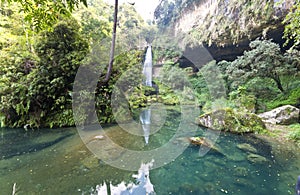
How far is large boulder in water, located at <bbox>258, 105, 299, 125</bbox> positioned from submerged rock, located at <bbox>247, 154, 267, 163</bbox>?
10.3 ft

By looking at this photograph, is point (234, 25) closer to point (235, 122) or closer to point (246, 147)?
point (235, 122)

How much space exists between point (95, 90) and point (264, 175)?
473 cm

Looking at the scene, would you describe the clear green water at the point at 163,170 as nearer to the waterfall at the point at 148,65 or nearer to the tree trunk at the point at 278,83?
the tree trunk at the point at 278,83

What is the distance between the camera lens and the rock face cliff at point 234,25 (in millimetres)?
6824

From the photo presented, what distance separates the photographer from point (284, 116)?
563 cm

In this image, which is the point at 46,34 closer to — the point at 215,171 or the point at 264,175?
the point at 215,171

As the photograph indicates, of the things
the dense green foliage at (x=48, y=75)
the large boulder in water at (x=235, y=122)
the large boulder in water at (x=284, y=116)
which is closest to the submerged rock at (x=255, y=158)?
the large boulder in water at (x=235, y=122)

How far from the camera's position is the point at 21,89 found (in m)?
4.98

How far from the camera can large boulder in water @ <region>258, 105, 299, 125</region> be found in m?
5.48

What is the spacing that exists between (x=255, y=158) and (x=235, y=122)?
1946 mm

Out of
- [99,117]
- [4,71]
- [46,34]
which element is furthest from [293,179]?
[4,71]

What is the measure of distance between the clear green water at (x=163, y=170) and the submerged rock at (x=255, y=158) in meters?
0.07

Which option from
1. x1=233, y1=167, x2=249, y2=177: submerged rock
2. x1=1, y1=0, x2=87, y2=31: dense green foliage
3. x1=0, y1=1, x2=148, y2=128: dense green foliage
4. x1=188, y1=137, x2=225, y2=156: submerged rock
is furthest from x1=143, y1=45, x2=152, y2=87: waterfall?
x1=1, y1=0, x2=87, y2=31: dense green foliage

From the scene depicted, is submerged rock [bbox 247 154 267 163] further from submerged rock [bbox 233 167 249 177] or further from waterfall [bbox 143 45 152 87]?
waterfall [bbox 143 45 152 87]
